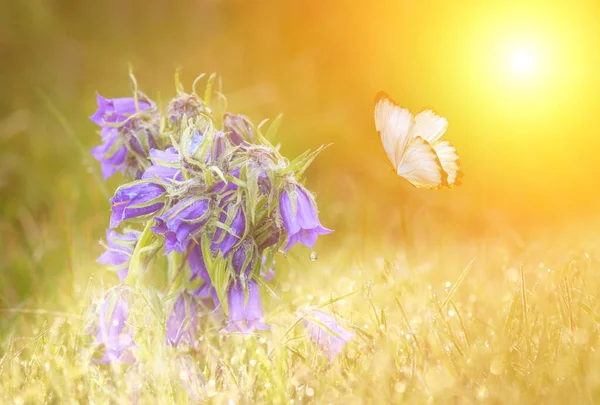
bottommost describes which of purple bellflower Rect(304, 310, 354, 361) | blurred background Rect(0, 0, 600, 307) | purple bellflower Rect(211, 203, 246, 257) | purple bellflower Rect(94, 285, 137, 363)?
purple bellflower Rect(304, 310, 354, 361)

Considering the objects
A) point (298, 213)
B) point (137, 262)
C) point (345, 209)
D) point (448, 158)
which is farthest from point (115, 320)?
point (345, 209)

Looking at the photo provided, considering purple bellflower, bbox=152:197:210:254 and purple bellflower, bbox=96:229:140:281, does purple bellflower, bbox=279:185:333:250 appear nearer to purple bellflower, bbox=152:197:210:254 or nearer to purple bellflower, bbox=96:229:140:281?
purple bellflower, bbox=152:197:210:254

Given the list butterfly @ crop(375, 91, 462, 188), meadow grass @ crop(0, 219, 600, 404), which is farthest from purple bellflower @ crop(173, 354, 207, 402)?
butterfly @ crop(375, 91, 462, 188)

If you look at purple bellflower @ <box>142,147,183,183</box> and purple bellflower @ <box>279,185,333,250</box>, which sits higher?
purple bellflower @ <box>142,147,183,183</box>

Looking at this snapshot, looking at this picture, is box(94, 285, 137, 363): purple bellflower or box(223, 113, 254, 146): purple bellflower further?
box(223, 113, 254, 146): purple bellflower

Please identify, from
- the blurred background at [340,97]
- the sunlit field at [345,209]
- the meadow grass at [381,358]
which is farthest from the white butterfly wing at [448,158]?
the blurred background at [340,97]

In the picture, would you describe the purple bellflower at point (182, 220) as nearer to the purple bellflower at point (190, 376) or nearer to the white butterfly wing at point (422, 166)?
the purple bellflower at point (190, 376)
